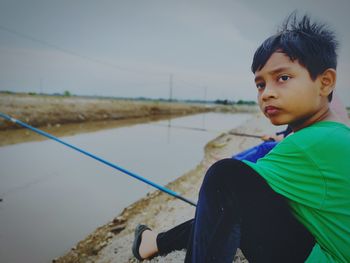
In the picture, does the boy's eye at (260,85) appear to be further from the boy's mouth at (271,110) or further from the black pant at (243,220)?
the black pant at (243,220)

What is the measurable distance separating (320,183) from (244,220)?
0.31m

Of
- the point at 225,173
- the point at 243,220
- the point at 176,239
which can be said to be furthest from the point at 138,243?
the point at 225,173

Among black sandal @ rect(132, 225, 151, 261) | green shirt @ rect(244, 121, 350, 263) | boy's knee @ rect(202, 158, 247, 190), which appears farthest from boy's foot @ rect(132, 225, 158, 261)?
green shirt @ rect(244, 121, 350, 263)

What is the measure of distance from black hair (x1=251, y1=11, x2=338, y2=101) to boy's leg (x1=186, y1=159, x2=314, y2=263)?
1.81 ft

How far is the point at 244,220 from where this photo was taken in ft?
2.62

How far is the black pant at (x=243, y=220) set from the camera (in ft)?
2.37

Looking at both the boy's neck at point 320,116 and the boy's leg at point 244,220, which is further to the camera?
the boy's neck at point 320,116

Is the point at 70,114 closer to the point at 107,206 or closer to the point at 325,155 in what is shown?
the point at 107,206

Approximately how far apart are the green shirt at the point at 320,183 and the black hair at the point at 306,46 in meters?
0.33

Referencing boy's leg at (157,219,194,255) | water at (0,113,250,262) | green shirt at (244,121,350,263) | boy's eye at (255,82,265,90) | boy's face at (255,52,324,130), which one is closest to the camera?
green shirt at (244,121,350,263)

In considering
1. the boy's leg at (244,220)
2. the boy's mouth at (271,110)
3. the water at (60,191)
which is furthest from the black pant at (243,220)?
the water at (60,191)

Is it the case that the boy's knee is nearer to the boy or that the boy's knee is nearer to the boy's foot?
the boy

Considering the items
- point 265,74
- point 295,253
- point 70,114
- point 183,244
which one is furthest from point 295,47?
point 70,114

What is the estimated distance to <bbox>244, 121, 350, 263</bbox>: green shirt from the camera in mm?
633
